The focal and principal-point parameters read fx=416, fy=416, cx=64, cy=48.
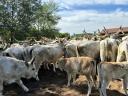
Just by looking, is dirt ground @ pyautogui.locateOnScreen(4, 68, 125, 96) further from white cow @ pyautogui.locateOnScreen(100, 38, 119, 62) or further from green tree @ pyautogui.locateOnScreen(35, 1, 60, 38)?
green tree @ pyautogui.locateOnScreen(35, 1, 60, 38)

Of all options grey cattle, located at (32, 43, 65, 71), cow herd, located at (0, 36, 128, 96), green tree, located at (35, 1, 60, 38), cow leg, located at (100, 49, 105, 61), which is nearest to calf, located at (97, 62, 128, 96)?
cow herd, located at (0, 36, 128, 96)

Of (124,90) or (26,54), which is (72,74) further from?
(26,54)

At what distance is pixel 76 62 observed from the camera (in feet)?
59.7

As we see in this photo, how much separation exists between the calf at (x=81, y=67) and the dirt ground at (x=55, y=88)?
1.68 ft

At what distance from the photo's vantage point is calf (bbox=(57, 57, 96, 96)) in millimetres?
17453

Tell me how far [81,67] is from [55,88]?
1786 mm

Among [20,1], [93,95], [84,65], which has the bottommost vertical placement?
[93,95]

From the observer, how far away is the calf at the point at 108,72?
15.8m

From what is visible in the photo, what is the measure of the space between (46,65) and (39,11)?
2768 centimetres

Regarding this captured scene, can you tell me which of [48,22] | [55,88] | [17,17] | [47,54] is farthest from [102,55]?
[48,22]

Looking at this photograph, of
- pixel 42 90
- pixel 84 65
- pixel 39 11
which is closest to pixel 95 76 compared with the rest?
pixel 84 65

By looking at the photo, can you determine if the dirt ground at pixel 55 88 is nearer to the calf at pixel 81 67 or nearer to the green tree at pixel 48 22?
the calf at pixel 81 67

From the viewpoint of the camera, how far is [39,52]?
21.9 meters

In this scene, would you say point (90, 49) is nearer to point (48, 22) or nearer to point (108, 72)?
point (108, 72)
